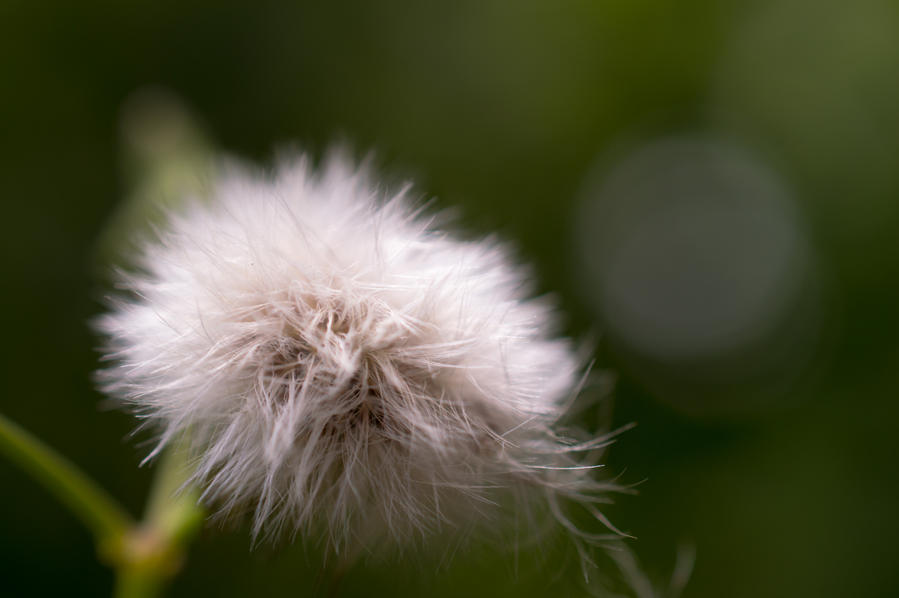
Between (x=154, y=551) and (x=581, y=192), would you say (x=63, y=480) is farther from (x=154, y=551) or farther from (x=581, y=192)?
(x=581, y=192)

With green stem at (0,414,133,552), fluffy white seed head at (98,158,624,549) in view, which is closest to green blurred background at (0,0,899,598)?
green stem at (0,414,133,552)

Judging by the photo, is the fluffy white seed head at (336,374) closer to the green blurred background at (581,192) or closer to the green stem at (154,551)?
the green stem at (154,551)

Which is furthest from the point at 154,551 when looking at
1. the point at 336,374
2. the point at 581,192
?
the point at 581,192

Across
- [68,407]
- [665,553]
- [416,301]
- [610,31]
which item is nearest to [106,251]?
[416,301]

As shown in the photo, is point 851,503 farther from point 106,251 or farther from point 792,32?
point 106,251

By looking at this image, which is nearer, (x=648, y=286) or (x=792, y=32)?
(x=792, y=32)
